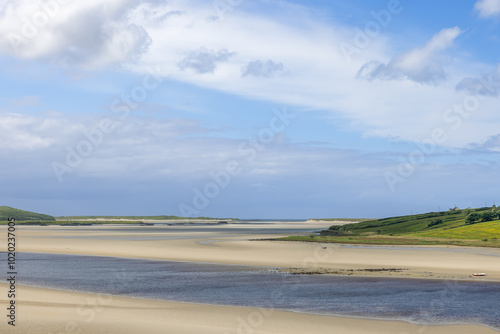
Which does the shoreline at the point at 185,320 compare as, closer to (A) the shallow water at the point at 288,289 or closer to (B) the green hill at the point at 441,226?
(A) the shallow water at the point at 288,289

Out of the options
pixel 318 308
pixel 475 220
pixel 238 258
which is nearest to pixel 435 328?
pixel 318 308

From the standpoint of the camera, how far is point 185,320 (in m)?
25.4

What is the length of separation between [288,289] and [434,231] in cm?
7650

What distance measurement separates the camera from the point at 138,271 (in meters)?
47.7

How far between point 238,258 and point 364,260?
15.7 m

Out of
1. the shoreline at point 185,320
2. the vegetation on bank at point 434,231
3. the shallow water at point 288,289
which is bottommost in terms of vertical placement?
the shoreline at point 185,320

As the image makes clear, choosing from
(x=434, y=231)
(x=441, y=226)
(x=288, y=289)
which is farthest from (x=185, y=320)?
(x=441, y=226)

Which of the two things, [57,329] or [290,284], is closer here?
[57,329]

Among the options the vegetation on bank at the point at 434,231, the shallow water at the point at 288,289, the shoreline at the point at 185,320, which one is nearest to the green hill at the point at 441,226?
the vegetation on bank at the point at 434,231

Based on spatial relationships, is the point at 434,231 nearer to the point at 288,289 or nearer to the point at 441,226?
the point at 441,226

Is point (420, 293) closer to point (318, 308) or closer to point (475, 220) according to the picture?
point (318, 308)

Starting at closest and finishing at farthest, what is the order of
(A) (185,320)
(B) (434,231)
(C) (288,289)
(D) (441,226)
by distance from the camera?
(A) (185,320) < (C) (288,289) < (B) (434,231) < (D) (441,226)

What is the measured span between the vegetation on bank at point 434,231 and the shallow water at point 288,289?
46.1 metres

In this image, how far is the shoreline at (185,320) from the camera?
2338 cm
